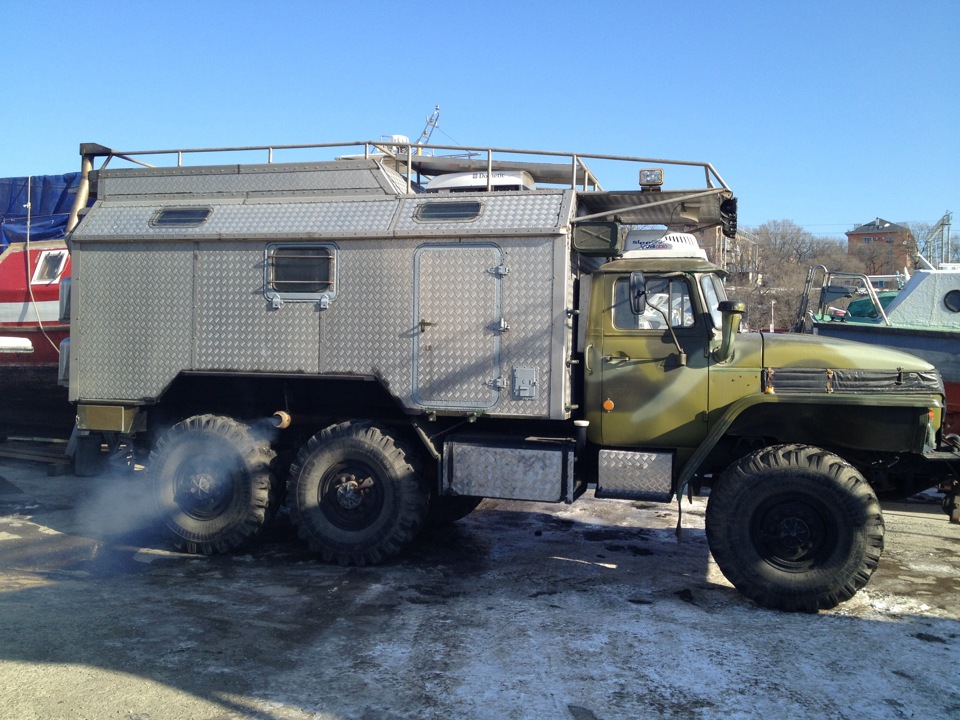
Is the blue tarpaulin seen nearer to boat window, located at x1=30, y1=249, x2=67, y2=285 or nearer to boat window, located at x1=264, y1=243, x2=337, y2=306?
boat window, located at x1=30, y1=249, x2=67, y2=285

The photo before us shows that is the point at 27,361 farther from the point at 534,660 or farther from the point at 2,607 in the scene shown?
the point at 534,660

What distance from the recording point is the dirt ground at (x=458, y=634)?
164 inches

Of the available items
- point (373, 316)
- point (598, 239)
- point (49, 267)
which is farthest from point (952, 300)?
point (49, 267)

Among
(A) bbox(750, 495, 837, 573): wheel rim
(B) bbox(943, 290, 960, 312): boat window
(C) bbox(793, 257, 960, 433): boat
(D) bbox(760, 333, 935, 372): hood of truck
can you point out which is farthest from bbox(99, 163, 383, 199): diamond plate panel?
(B) bbox(943, 290, 960, 312): boat window

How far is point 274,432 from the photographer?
7234 millimetres

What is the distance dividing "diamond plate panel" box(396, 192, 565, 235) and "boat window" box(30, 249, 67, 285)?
7.50 m

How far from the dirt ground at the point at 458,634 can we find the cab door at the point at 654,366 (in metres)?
1.27

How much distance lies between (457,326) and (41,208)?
974cm

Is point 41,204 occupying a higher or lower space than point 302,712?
higher

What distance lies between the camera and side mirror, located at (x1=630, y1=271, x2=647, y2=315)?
617 centimetres

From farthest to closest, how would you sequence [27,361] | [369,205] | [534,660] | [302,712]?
[27,361] < [369,205] < [534,660] < [302,712]

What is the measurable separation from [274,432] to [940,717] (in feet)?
18.3

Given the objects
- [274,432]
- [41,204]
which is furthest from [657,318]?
[41,204]

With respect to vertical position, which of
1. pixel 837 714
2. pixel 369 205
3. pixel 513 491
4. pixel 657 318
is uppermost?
pixel 369 205
